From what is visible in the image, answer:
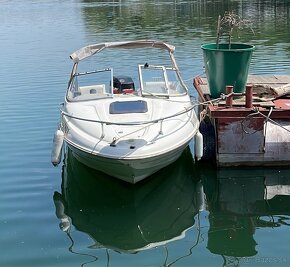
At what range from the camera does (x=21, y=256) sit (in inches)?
285

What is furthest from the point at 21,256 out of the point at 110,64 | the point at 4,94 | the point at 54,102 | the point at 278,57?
the point at 278,57

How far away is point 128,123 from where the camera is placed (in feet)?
29.4

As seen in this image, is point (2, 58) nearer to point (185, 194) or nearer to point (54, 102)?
point (54, 102)

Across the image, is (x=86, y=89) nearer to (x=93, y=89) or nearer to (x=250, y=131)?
(x=93, y=89)

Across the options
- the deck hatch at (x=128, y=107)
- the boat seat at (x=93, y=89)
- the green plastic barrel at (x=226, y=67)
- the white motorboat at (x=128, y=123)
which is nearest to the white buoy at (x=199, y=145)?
the white motorboat at (x=128, y=123)

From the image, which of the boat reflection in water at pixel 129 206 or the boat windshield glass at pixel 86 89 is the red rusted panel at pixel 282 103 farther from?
the boat windshield glass at pixel 86 89

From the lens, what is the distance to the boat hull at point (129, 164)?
8518 mm

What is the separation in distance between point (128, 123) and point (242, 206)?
2542 mm

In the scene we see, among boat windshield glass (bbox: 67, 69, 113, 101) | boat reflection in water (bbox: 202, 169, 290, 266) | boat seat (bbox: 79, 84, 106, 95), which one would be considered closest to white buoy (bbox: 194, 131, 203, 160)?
boat reflection in water (bbox: 202, 169, 290, 266)

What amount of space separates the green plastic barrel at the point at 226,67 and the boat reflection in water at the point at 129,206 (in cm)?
205

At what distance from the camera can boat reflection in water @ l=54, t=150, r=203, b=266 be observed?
7906 millimetres

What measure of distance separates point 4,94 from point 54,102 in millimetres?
2323

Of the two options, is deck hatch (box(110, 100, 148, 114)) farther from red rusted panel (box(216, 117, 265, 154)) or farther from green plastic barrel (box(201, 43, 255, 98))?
green plastic barrel (box(201, 43, 255, 98))

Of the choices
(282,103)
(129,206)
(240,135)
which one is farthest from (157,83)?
(129,206)
